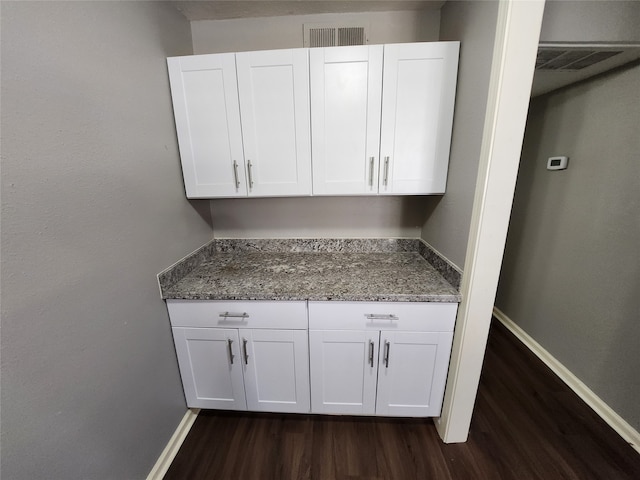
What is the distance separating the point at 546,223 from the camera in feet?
6.11

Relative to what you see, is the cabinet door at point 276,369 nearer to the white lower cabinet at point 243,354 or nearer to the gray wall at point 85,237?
the white lower cabinet at point 243,354

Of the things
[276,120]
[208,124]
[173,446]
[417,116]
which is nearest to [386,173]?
[417,116]

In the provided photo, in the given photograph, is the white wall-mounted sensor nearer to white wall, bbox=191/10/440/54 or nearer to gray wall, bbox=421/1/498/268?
gray wall, bbox=421/1/498/268

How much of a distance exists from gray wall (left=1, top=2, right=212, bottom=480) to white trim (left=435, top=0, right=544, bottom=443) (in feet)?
4.87

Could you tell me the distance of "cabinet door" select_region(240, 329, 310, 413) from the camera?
4.16 ft

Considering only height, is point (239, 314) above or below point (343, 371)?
above

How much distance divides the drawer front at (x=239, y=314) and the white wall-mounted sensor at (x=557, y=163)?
2.06 m

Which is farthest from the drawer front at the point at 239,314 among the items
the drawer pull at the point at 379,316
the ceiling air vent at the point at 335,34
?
the ceiling air vent at the point at 335,34

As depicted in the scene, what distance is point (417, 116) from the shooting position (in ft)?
4.03

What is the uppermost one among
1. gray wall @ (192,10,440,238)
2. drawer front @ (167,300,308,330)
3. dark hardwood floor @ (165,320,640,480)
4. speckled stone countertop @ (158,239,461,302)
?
gray wall @ (192,10,440,238)

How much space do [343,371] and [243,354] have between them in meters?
0.56

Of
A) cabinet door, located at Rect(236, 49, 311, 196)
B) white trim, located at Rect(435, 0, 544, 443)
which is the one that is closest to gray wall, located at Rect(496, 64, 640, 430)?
white trim, located at Rect(435, 0, 544, 443)

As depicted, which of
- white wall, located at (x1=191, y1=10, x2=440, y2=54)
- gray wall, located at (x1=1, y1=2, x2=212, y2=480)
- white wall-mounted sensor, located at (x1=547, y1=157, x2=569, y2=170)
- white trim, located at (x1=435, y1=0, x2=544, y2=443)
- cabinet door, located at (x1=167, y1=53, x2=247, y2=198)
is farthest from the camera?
white wall-mounted sensor, located at (x1=547, y1=157, x2=569, y2=170)

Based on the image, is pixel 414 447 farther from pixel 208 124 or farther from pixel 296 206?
pixel 208 124
